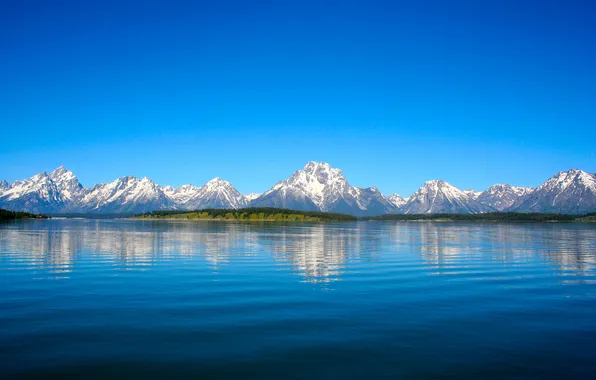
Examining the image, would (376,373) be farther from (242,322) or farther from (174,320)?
(174,320)

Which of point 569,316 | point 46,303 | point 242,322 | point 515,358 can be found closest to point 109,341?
point 242,322

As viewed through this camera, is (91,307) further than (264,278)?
No

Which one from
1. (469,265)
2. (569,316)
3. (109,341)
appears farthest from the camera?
(469,265)

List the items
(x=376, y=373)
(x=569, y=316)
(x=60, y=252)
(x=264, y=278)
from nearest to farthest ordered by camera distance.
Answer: (x=376, y=373)
(x=569, y=316)
(x=264, y=278)
(x=60, y=252)

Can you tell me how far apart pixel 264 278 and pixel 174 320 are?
1403 centimetres

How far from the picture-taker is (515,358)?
54.5ft

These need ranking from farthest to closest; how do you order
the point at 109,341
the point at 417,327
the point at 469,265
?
the point at 469,265, the point at 417,327, the point at 109,341

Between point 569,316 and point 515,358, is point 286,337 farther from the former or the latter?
point 569,316

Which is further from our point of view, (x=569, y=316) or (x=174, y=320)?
(x=569, y=316)

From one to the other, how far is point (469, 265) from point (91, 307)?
35.7m

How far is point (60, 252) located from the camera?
5391cm

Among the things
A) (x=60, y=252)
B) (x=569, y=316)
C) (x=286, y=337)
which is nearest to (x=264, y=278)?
(x=286, y=337)

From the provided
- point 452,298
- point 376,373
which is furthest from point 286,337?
point 452,298

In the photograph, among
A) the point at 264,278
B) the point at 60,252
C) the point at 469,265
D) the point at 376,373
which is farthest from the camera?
the point at 60,252
